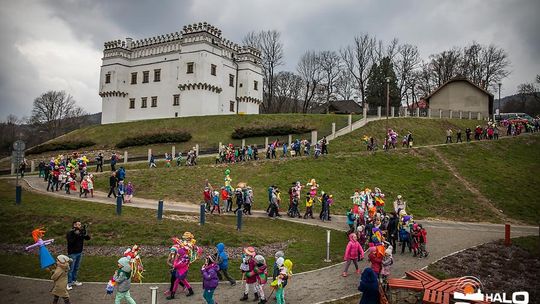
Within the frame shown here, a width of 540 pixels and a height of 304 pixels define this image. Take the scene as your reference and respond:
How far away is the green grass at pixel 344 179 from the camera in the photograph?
89.0ft

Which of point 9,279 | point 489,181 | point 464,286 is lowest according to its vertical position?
point 9,279

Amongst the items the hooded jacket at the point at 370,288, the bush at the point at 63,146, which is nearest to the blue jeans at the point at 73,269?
the hooded jacket at the point at 370,288

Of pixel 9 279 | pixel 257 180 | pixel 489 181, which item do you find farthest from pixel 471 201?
pixel 9 279

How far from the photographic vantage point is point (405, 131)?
44031mm

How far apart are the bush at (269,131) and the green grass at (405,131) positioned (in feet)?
21.3

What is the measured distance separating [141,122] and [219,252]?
4988cm

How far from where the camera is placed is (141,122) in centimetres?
5700

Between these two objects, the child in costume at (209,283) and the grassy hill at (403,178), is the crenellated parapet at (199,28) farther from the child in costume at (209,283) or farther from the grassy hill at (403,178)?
the child in costume at (209,283)

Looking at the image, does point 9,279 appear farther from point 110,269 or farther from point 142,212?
point 142,212

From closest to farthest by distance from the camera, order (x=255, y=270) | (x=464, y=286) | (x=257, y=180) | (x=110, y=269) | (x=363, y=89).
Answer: (x=464, y=286)
(x=255, y=270)
(x=110, y=269)
(x=257, y=180)
(x=363, y=89)

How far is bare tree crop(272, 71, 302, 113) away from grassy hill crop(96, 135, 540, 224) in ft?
188

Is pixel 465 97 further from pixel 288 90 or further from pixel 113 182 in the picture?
pixel 113 182

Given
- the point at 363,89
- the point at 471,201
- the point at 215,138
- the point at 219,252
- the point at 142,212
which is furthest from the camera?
the point at 363,89

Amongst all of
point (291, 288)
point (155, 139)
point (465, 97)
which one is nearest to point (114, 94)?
point (155, 139)
